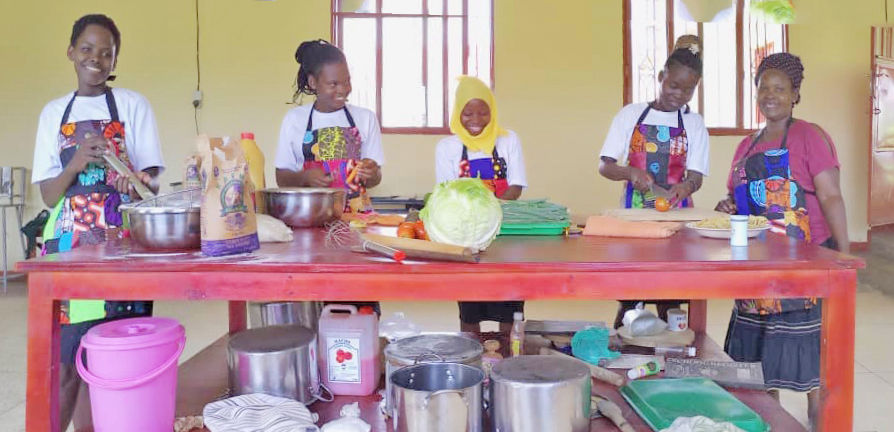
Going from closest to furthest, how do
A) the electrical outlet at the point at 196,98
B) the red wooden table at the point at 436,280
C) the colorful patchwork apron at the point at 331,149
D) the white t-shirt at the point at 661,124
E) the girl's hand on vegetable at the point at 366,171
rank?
the red wooden table at the point at 436,280 < the girl's hand on vegetable at the point at 366,171 < the colorful patchwork apron at the point at 331,149 < the white t-shirt at the point at 661,124 < the electrical outlet at the point at 196,98

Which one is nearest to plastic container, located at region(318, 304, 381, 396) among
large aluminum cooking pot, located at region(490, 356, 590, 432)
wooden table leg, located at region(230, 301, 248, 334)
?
large aluminum cooking pot, located at region(490, 356, 590, 432)

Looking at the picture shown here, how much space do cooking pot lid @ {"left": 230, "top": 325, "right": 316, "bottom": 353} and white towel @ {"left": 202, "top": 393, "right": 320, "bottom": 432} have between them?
0.13 metres

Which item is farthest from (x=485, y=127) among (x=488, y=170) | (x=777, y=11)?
(x=777, y=11)

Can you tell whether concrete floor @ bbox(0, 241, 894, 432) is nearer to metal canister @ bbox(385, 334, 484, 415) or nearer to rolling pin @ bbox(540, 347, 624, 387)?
rolling pin @ bbox(540, 347, 624, 387)

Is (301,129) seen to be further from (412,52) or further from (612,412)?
(412,52)

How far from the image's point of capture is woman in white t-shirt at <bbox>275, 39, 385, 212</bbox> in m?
Answer: 2.89

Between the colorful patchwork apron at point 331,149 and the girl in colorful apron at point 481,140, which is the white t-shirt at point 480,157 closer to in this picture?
the girl in colorful apron at point 481,140

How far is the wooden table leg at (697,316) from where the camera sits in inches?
105

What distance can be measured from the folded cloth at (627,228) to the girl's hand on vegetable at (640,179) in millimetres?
879

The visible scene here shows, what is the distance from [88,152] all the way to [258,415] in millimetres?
1034

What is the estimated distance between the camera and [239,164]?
1.61 metres

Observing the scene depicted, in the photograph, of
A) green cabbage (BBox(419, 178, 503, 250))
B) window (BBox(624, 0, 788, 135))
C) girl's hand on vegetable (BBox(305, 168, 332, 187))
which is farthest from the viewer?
window (BBox(624, 0, 788, 135))

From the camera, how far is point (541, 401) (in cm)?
162

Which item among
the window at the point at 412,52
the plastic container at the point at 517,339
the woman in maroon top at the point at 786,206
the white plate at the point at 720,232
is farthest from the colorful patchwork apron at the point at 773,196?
the window at the point at 412,52
